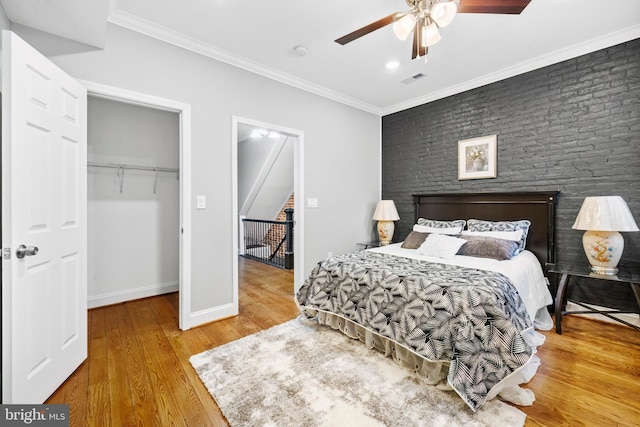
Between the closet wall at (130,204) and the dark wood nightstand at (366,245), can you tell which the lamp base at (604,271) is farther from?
A: the closet wall at (130,204)

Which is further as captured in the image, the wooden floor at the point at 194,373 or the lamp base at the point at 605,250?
the lamp base at the point at 605,250

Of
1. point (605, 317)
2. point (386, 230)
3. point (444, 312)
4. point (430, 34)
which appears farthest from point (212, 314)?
point (605, 317)

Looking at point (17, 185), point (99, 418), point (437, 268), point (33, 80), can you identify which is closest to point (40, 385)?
point (99, 418)

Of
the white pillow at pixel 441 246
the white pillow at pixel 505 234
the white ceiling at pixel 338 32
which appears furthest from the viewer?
the white pillow at pixel 505 234

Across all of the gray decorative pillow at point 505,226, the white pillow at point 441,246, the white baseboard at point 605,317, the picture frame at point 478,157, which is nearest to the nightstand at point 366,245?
the white pillow at point 441,246

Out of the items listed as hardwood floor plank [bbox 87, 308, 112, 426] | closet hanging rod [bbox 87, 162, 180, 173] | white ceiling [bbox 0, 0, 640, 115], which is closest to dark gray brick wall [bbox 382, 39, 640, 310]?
white ceiling [bbox 0, 0, 640, 115]

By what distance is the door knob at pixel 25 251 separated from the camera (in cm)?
143

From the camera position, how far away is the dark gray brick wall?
8.55 ft

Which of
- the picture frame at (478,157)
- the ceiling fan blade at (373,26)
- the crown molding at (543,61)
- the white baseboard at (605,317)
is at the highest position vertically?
the crown molding at (543,61)

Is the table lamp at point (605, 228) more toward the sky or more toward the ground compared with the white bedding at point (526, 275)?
more toward the sky

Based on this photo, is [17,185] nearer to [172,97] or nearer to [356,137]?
[172,97]

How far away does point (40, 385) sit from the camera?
158 centimetres

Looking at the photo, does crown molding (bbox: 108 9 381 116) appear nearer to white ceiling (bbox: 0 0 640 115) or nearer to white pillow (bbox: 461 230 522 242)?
white ceiling (bbox: 0 0 640 115)

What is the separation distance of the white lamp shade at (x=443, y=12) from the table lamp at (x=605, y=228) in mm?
2109
